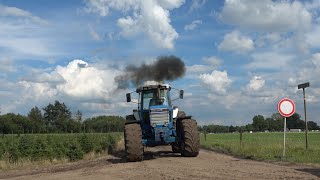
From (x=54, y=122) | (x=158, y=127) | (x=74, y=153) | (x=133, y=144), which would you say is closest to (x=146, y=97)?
(x=158, y=127)

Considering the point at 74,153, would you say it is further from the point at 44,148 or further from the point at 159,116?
the point at 159,116

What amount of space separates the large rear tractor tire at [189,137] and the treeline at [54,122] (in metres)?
43.6

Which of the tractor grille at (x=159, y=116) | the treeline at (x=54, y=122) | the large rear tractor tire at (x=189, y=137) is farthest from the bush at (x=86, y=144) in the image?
the treeline at (x=54, y=122)

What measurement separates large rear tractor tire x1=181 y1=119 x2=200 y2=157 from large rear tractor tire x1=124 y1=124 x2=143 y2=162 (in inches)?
76.6

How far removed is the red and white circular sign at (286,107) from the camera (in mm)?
19609

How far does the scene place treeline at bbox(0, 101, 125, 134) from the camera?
265 feet

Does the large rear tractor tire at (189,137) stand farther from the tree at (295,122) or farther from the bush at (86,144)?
the tree at (295,122)

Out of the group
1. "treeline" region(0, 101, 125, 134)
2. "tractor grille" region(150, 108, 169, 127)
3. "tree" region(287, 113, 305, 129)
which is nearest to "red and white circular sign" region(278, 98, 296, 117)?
"tractor grille" region(150, 108, 169, 127)

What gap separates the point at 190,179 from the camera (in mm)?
11945

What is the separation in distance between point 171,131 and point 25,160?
10.0m

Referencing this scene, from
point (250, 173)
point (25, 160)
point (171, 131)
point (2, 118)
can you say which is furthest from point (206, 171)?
point (2, 118)

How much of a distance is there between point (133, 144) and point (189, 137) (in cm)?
246

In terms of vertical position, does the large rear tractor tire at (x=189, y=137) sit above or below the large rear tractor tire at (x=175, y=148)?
above

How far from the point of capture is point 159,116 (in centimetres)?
1952
